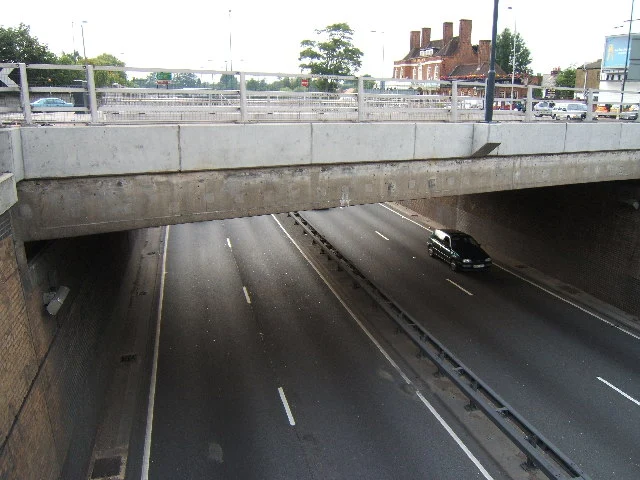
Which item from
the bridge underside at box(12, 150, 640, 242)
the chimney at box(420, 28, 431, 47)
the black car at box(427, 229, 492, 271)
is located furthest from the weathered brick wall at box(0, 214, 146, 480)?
the chimney at box(420, 28, 431, 47)

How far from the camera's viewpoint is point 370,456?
33.0 ft

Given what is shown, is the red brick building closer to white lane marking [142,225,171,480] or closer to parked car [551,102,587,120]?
parked car [551,102,587,120]

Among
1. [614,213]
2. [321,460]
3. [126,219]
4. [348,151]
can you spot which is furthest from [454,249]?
[126,219]

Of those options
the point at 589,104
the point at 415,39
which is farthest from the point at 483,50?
the point at 589,104

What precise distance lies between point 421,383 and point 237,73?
28.3 ft

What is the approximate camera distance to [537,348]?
15117 mm

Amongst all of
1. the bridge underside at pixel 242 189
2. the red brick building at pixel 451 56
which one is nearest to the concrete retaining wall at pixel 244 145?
the bridge underside at pixel 242 189

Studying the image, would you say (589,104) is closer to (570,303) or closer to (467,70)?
(570,303)

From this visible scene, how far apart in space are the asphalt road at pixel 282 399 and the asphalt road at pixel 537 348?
2342mm

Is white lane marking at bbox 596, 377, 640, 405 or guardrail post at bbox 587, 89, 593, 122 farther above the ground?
guardrail post at bbox 587, 89, 593, 122

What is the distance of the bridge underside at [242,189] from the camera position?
27.9 ft

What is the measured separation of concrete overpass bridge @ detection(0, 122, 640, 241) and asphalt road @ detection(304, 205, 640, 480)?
196 inches

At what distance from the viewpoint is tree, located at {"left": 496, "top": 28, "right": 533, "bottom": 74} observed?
8931 cm

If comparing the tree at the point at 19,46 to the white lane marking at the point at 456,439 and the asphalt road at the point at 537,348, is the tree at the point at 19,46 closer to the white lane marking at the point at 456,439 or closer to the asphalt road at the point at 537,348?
the asphalt road at the point at 537,348
